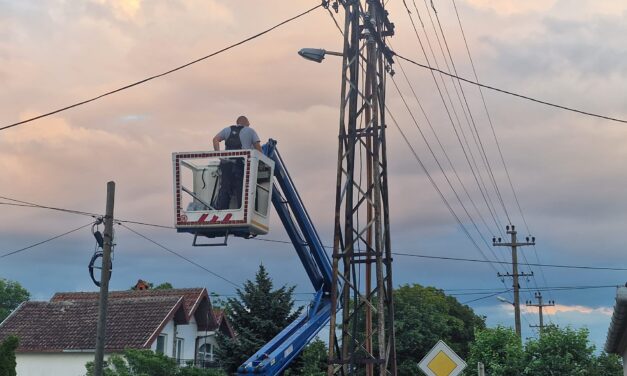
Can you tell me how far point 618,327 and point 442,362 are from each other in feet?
12.7

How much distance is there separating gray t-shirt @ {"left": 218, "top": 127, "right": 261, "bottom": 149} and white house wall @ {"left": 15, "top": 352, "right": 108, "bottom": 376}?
23074 millimetres

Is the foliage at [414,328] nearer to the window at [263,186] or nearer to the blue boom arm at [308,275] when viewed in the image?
the blue boom arm at [308,275]


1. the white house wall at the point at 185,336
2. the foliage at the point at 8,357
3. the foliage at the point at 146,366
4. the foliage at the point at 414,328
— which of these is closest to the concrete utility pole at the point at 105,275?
the foliage at the point at 8,357

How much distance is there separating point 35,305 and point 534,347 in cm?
2321

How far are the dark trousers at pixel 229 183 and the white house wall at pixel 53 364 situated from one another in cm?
2323

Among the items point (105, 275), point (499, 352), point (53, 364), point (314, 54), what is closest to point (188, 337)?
point (53, 364)

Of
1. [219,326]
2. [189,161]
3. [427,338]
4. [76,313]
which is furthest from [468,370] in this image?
[189,161]

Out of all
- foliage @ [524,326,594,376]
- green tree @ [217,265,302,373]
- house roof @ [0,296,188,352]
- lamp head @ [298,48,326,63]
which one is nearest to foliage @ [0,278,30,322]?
house roof @ [0,296,188,352]

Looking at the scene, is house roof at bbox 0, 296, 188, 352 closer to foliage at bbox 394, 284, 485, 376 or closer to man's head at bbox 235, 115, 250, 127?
foliage at bbox 394, 284, 485, 376

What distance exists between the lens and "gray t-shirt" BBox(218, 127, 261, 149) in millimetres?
15820

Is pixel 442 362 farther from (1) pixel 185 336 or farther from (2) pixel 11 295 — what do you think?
(2) pixel 11 295

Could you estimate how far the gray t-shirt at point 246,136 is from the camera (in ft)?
51.9

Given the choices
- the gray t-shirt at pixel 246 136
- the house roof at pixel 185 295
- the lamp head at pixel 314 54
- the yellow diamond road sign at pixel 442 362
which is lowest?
the yellow diamond road sign at pixel 442 362

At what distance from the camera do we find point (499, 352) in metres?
34.1
